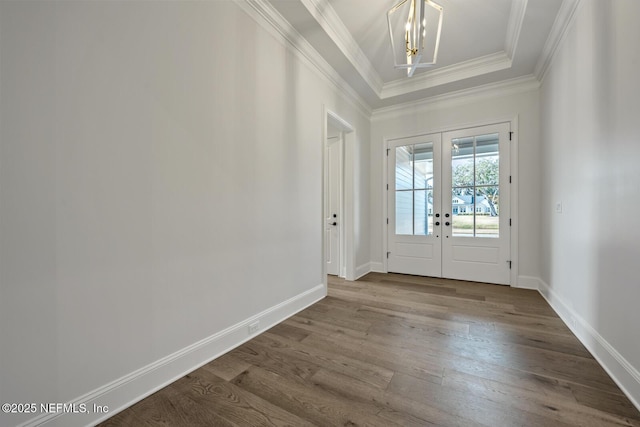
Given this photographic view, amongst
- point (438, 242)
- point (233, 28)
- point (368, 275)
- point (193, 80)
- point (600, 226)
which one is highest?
point (233, 28)

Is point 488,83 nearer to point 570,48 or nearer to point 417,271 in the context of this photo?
point 570,48

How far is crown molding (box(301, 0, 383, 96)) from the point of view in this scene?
242 cm

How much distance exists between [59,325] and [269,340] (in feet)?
4.39

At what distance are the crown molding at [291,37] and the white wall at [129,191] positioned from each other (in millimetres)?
89

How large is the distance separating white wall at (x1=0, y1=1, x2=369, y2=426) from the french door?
264cm

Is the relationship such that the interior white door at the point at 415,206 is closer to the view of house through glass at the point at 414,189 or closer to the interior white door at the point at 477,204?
the view of house through glass at the point at 414,189

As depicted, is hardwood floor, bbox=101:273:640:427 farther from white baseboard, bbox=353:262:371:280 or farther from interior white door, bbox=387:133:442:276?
interior white door, bbox=387:133:442:276

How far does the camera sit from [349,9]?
100 inches

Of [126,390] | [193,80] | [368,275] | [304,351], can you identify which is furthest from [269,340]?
[368,275]

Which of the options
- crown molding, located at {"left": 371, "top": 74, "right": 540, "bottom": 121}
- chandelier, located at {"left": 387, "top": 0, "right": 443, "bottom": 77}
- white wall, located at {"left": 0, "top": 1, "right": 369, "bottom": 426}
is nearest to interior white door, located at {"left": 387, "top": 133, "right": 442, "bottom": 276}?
crown molding, located at {"left": 371, "top": 74, "right": 540, "bottom": 121}

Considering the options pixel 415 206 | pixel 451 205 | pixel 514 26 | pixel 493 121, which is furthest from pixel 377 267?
pixel 514 26

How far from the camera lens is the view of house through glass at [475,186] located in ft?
12.3

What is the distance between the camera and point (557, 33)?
2.55 m

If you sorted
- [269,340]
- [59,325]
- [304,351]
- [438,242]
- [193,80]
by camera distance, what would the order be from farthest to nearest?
[438,242]
[269,340]
[304,351]
[193,80]
[59,325]
